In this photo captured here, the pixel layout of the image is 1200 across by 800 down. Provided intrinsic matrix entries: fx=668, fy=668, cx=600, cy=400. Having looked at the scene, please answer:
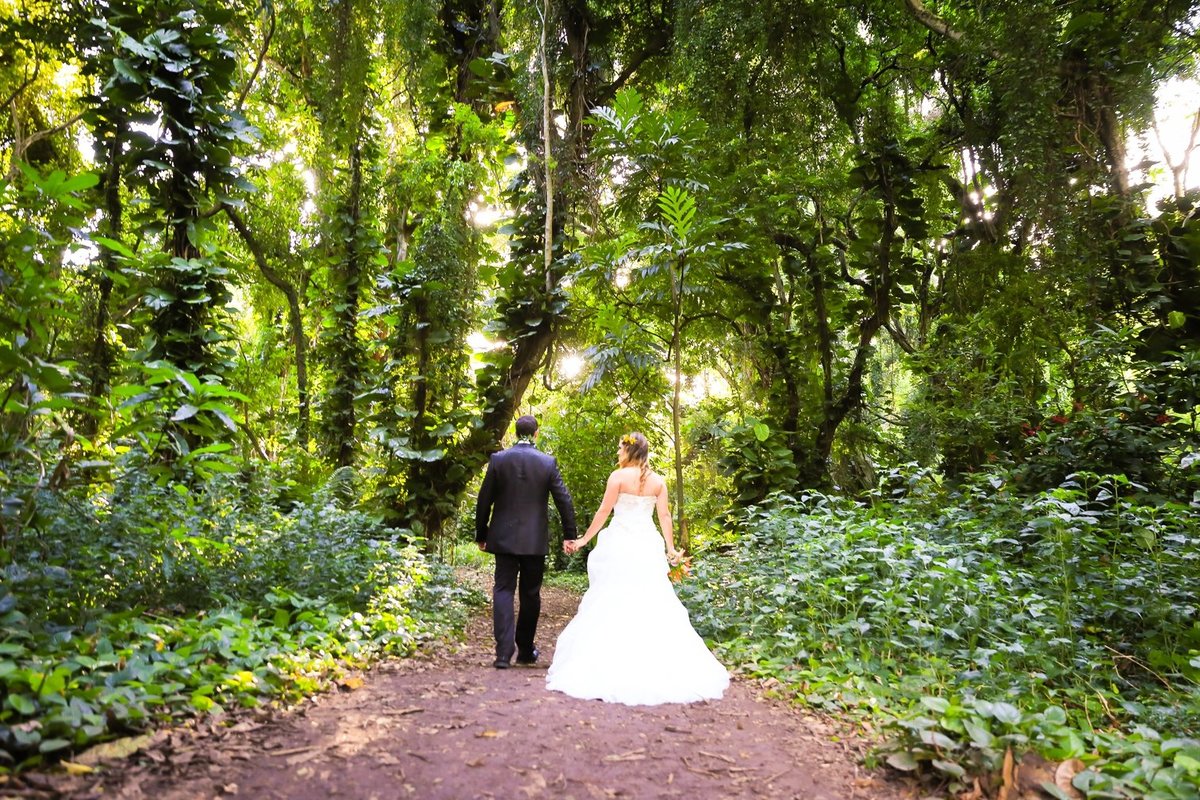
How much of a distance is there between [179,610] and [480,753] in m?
2.15

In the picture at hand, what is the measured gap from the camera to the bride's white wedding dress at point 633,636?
13.5 ft

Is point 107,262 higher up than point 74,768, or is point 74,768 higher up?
point 107,262

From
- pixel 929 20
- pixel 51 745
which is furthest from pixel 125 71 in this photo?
pixel 929 20

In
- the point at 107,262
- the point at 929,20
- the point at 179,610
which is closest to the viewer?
the point at 179,610

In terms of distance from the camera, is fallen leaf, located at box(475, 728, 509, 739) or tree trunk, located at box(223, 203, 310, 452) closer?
fallen leaf, located at box(475, 728, 509, 739)

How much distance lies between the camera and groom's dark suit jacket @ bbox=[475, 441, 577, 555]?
509 cm

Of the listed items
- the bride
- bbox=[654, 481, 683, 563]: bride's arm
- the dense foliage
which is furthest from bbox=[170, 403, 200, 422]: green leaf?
bbox=[654, 481, 683, 563]: bride's arm

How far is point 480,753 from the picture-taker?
2.84 m

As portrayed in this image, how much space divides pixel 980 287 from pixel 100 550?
31.8 ft

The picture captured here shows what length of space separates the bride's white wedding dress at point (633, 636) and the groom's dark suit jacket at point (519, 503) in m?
0.45

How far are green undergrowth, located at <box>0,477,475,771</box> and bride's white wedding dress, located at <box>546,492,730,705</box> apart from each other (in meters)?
1.28

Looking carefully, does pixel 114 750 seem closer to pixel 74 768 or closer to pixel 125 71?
pixel 74 768

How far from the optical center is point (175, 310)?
5242mm

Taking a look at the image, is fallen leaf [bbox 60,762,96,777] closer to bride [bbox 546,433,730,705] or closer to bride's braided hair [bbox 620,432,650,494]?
bride [bbox 546,433,730,705]
